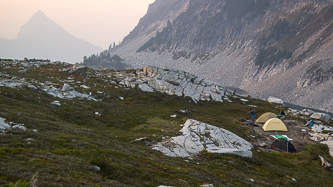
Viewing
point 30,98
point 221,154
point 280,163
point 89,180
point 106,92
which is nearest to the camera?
point 89,180

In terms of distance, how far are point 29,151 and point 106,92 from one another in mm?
32248

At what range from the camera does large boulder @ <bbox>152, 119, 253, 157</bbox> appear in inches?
767

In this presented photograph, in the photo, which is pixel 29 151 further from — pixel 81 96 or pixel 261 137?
pixel 261 137

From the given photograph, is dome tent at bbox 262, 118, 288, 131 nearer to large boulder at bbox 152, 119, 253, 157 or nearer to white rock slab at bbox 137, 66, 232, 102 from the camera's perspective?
large boulder at bbox 152, 119, 253, 157

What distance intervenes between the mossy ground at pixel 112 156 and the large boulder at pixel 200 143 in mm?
1092

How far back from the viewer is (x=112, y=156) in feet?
40.0

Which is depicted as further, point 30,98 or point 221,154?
point 30,98

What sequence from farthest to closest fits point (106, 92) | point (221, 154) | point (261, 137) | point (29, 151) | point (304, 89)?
point (304, 89), point (106, 92), point (261, 137), point (221, 154), point (29, 151)

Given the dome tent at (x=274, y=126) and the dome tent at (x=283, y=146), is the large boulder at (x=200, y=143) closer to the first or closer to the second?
the dome tent at (x=283, y=146)

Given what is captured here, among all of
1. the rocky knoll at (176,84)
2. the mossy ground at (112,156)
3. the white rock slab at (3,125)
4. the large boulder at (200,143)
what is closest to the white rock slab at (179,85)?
the rocky knoll at (176,84)

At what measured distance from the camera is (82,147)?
12867 millimetres

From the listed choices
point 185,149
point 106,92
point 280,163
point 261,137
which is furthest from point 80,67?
point 280,163

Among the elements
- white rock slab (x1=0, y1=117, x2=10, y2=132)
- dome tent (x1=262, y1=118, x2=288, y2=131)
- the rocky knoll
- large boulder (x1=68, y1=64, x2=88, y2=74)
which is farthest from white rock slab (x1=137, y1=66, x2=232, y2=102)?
white rock slab (x1=0, y1=117, x2=10, y2=132)

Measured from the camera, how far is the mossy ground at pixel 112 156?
855 cm
